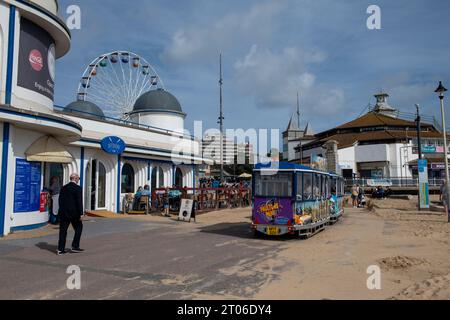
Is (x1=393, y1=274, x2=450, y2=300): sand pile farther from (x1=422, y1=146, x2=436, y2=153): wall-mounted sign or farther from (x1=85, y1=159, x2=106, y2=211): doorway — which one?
(x1=422, y1=146, x2=436, y2=153): wall-mounted sign

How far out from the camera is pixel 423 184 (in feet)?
79.8

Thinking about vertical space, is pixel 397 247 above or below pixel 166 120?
below

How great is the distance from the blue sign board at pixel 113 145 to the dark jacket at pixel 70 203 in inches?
407

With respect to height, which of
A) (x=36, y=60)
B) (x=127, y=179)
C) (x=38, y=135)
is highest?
(x=36, y=60)

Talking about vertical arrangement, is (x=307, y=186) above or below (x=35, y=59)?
below

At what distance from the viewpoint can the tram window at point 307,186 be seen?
13.7 m

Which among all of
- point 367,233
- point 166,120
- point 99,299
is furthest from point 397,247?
point 166,120

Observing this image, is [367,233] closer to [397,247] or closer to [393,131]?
[397,247]

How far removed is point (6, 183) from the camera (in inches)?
514

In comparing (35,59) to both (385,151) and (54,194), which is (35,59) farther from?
(385,151)

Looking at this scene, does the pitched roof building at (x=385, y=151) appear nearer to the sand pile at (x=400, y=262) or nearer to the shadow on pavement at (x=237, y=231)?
the shadow on pavement at (x=237, y=231)

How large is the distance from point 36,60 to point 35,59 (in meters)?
0.07

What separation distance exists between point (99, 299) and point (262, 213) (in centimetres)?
784

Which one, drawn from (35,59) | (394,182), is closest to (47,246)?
(35,59)
